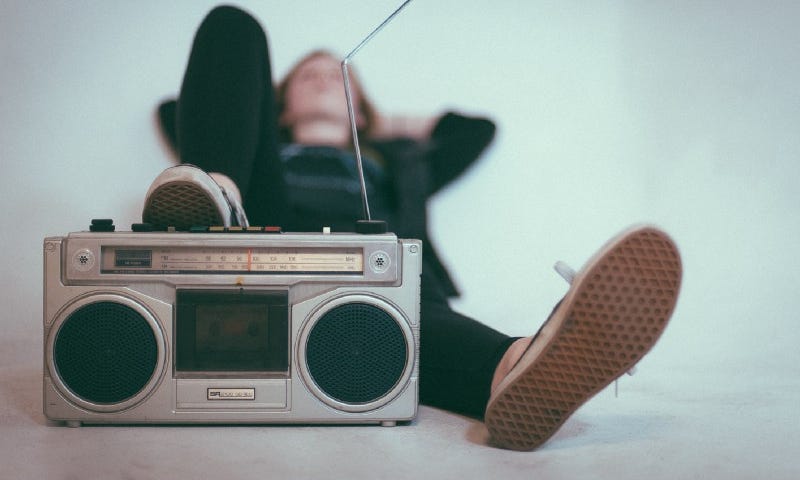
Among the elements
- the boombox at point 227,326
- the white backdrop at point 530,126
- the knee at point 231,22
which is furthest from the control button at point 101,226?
the white backdrop at point 530,126

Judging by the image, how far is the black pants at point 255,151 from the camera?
1114 millimetres

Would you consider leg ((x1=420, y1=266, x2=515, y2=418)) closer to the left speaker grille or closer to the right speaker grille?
the right speaker grille

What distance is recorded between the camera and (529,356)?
92 centimetres

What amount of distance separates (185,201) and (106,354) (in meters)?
0.22

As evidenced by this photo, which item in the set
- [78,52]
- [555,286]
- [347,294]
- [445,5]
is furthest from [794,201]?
[78,52]

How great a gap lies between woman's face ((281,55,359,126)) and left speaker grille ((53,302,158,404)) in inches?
33.1

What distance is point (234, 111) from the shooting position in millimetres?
1266

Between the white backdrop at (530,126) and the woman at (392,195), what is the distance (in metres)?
0.09

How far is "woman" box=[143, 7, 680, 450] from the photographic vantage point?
890mm

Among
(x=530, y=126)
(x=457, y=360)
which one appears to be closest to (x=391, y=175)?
(x=530, y=126)

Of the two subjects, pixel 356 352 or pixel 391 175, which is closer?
pixel 356 352

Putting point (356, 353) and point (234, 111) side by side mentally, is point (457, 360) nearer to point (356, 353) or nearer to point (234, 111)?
point (356, 353)

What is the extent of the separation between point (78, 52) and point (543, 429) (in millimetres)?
1375

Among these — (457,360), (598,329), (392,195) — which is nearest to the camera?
(598,329)
